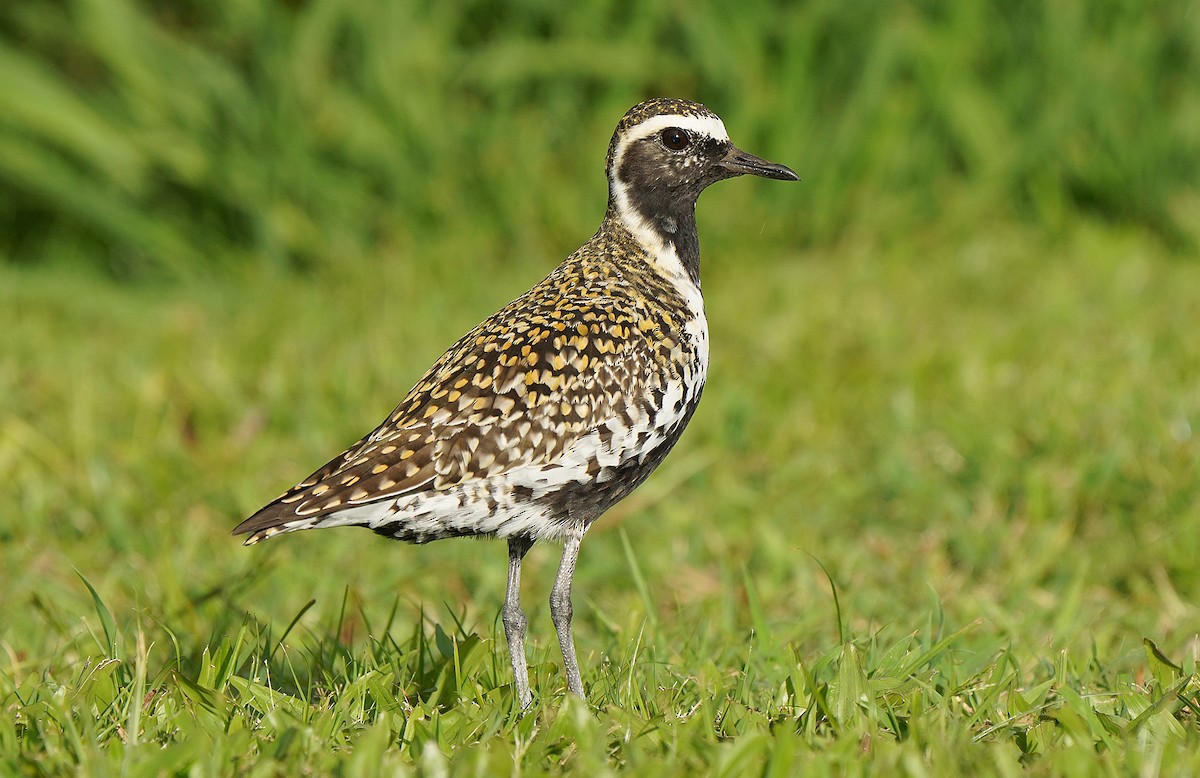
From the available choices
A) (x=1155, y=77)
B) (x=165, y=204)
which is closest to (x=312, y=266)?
(x=165, y=204)

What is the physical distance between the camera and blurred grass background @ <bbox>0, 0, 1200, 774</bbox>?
3725mm

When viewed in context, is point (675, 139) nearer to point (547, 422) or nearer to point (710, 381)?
point (547, 422)

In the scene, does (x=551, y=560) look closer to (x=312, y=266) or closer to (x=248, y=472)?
(x=248, y=472)

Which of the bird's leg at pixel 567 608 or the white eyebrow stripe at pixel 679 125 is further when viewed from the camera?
the white eyebrow stripe at pixel 679 125

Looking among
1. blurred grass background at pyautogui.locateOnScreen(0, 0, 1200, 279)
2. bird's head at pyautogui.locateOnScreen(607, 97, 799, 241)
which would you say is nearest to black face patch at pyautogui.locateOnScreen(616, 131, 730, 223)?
bird's head at pyautogui.locateOnScreen(607, 97, 799, 241)

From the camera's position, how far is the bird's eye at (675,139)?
4.25 meters

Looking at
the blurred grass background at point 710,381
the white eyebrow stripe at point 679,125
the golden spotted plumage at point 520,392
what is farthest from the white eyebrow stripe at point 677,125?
the blurred grass background at point 710,381

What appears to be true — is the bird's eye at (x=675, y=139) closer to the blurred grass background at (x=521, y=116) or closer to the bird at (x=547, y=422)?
the bird at (x=547, y=422)

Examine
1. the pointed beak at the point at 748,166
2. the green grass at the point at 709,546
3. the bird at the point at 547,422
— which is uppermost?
the pointed beak at the point at 748,166

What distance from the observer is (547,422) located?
379cm

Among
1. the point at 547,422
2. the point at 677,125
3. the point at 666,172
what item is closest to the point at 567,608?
the point at 547,422

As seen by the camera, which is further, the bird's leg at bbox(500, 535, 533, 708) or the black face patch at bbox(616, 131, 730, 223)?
the black face patch at bbox(616, 131, 730, 223)

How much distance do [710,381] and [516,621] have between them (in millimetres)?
3444

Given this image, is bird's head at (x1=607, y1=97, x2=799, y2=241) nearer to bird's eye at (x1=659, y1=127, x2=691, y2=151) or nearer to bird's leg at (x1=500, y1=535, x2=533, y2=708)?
bird's eye at (x1=659, y1=127, x2=691, y2=151)
